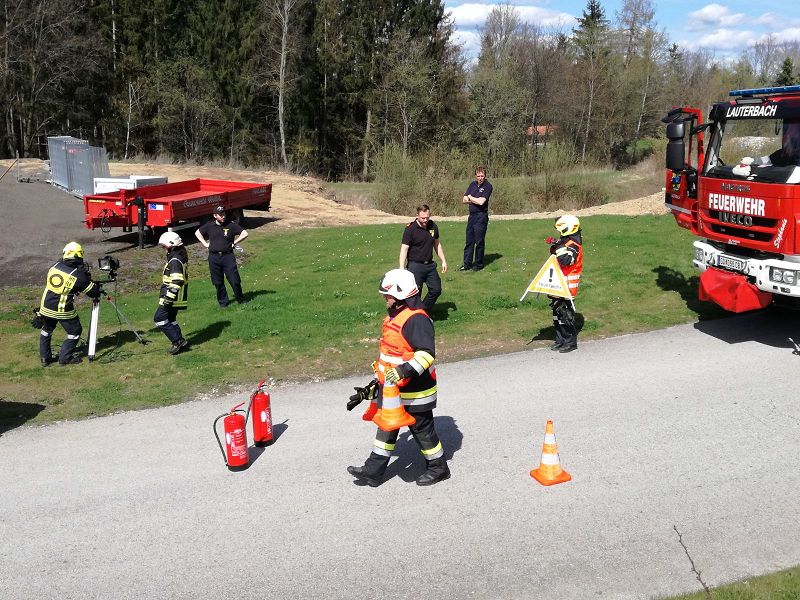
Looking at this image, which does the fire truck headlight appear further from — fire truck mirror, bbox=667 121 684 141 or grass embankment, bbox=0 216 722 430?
fire truck mirror, bbox=667 121 684 141

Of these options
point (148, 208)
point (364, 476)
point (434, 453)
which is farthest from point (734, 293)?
point (148, 208)

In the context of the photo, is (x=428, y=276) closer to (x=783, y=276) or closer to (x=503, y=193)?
(x=783, y=276)

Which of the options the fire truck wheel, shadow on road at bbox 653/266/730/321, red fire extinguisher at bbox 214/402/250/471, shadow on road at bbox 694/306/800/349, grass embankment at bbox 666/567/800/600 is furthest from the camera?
the fire truck wheel

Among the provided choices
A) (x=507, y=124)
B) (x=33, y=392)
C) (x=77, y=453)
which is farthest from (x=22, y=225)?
(x=507, y=124)

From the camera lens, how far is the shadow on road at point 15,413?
28.6 feet

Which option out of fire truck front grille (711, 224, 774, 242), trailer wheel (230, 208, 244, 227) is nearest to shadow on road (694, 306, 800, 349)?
fire truck front grille (711, 224, 774, 242)

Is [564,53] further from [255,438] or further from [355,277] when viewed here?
[255,438]

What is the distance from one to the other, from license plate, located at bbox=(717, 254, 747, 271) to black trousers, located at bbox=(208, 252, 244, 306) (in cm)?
793

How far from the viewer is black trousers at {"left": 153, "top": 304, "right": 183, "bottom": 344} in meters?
10.8

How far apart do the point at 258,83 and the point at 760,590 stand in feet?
171

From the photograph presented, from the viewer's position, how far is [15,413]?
9.05 meters

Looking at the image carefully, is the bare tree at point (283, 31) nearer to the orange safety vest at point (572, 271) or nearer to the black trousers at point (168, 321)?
the black trousers at point (168, 321)

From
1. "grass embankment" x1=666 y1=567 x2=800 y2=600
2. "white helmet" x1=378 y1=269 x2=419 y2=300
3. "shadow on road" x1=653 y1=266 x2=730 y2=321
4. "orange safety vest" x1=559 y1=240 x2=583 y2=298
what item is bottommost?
"grass embankment" x1=666 y1=567 x2=800 y2=600

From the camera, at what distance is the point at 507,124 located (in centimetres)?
5206
